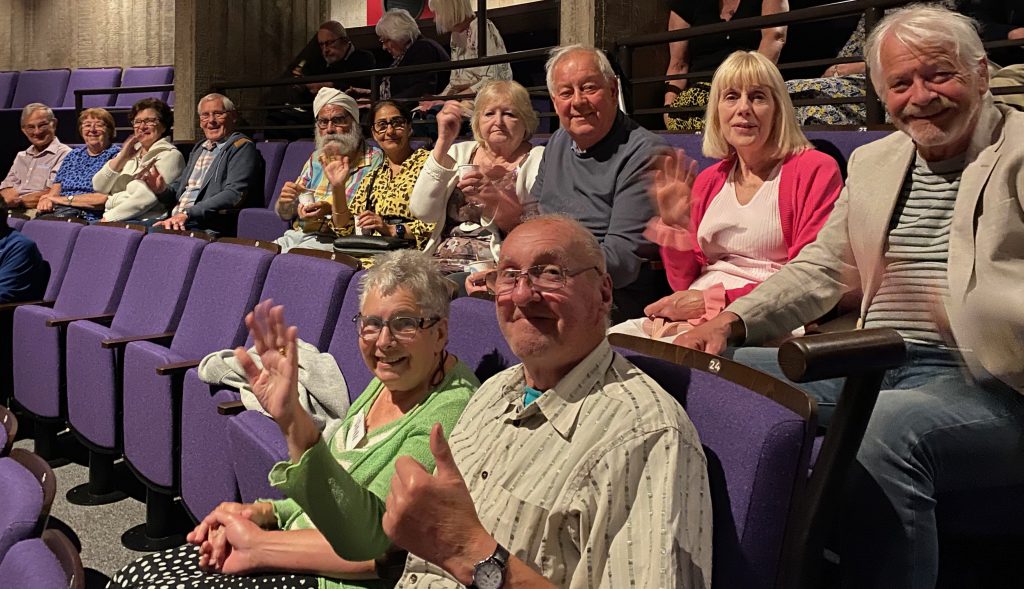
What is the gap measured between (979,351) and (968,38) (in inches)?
20.0

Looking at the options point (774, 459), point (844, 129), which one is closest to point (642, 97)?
point (844, 129)

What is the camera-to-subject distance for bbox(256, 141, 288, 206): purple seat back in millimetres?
4879

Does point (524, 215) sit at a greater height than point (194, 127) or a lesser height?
lesser

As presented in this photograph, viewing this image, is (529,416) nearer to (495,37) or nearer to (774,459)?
(774,459)

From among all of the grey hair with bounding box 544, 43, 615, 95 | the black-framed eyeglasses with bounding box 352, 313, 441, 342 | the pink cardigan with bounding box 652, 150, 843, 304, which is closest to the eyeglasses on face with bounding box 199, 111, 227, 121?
the grey hair with bounding box 544, 43, 615, 95

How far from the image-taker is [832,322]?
1838 mm

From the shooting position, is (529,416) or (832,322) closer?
(529,416)

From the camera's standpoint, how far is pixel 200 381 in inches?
93.7

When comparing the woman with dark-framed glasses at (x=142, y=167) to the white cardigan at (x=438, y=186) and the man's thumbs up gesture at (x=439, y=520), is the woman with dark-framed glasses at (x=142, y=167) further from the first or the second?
the man's thumbs up gesture at (x=439, y=520)

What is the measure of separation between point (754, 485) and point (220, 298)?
6.72 ft

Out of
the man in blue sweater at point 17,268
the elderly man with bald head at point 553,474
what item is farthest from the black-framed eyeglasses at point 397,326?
the man in blue sweater at point 17,268

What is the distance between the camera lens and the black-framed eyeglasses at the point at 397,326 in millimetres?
1577

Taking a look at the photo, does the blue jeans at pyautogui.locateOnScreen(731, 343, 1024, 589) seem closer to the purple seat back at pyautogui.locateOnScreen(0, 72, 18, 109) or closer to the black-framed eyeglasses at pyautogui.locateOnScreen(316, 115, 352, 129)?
the black-framed eyeglasses at pyautogui.locateOnScreen(316, 115, 352, 129)

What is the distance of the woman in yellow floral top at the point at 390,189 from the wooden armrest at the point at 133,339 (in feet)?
2.65
